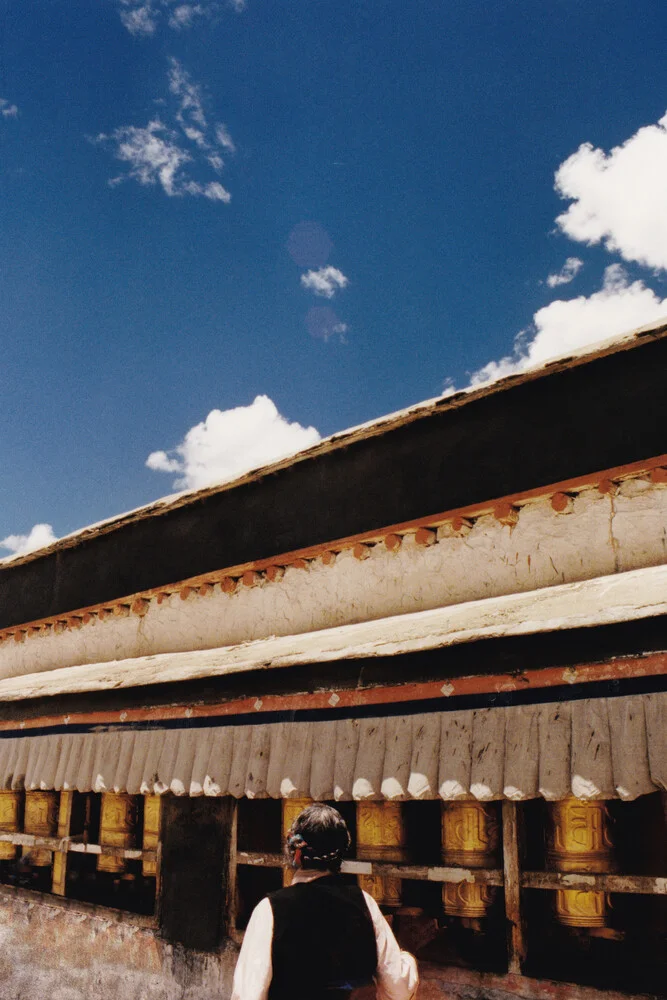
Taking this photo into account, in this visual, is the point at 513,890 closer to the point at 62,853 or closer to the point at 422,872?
the point at 422,872

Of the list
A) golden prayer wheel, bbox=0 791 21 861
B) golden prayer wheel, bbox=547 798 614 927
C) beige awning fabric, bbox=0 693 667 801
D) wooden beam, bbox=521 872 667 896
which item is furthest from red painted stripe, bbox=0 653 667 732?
golden prayer wheel, bbox=0 791 21 861

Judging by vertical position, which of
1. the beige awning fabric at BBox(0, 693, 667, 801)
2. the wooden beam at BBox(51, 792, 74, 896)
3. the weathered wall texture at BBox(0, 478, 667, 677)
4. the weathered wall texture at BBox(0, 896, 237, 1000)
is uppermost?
the weathered wall texture at BBox(0, 478, 667, 677)

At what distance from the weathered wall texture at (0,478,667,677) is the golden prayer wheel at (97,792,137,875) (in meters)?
1.02

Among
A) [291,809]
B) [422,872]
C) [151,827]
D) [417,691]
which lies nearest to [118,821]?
[151,827]

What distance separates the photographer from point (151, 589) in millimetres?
5223

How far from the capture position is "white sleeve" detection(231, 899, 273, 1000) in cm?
186

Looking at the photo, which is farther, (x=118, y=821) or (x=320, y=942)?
(x=118, y=821)

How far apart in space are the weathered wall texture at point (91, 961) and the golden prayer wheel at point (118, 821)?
1.32 feet

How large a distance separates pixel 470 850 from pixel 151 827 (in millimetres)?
2127

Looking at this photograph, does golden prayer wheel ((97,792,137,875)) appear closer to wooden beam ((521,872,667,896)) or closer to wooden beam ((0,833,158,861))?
wooden beam ((0,833,158,861))

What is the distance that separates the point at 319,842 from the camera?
79.6 inches

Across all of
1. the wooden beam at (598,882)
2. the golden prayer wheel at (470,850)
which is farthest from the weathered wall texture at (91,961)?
the wooden beam at (598,882)

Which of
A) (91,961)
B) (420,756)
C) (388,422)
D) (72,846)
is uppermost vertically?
(388,422)

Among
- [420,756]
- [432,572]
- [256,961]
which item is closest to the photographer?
[256,961]
